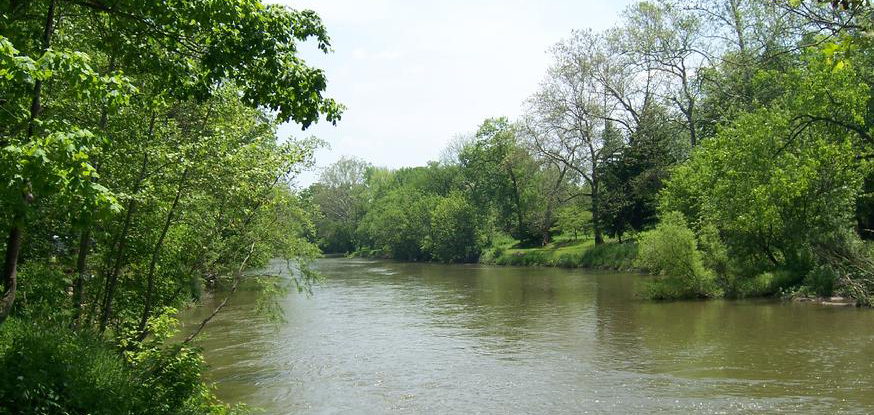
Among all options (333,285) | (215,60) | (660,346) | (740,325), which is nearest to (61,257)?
(215,60)

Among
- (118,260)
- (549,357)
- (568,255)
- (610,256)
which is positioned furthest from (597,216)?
(118,260)

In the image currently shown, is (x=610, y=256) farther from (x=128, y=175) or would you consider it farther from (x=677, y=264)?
(x=128, y=175)

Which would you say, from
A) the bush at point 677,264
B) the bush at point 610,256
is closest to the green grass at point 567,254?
the bush at point 610,256

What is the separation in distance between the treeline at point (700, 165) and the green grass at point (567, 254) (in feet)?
5.03

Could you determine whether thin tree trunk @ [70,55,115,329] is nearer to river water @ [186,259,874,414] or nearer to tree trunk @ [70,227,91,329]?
tree trunk @ [70,227,91,329]

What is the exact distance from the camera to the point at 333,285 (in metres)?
39.0

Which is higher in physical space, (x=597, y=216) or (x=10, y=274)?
(x=597, y=216)

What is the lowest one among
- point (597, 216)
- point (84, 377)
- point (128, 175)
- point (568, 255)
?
point (84, 377)

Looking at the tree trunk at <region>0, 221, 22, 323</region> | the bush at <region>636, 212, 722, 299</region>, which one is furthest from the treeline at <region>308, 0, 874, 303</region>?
the tree trunk at <region>0, 221, 22, 323</region>

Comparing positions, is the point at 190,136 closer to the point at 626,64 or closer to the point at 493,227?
the point at 626,64

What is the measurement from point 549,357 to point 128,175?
11377mm

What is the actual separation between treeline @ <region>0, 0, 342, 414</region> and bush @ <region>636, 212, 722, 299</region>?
16.5 meters

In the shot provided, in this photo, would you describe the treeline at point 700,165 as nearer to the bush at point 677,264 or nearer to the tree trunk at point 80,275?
the bush at point 677,264

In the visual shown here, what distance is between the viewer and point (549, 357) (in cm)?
1712
